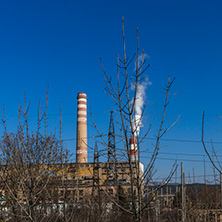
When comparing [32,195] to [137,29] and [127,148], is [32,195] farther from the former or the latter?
[137,29]

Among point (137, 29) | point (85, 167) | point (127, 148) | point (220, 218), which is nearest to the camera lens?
point (137, 29)

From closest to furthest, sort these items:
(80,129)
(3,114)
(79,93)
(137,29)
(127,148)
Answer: (137,29)
(127,148)
(3,114)
(80,129)
(79,93)

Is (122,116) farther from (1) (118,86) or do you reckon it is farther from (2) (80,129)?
(2) (80,129)

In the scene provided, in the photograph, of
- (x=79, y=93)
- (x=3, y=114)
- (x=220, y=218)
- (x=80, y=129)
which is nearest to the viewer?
(x=3, y=114)

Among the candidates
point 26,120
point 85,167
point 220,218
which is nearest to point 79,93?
point 85,167

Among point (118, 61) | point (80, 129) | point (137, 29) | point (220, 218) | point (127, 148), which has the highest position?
point (80, 129)

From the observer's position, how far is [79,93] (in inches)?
1766

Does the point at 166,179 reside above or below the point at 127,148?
below

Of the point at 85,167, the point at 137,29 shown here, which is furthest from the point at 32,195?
the point at 85,167

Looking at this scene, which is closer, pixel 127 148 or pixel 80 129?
pixel 127 148

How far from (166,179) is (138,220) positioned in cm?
49

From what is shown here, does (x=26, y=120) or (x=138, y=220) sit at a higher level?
(x=26, y=120)

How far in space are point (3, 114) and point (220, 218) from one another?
394 inches

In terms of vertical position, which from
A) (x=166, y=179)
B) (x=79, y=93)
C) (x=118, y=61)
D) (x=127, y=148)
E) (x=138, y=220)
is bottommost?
(x=138, y=220)
